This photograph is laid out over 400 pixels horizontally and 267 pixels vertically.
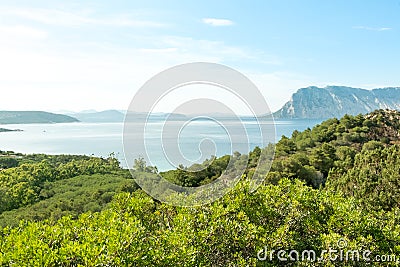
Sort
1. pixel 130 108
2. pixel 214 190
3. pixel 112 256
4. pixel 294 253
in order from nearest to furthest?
pixel 112 256
pixel 130 108
pixel 294 253
pixel 214 190

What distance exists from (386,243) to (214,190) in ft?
14.5

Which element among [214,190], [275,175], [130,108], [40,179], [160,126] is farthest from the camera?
[40,179]

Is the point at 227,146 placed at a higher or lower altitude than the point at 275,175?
higher

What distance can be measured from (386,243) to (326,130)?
168 ft

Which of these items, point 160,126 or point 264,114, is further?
point 160,126

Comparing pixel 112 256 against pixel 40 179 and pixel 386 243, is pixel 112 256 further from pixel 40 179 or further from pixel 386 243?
pixel 40 179

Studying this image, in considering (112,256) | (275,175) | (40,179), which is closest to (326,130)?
(275,175)

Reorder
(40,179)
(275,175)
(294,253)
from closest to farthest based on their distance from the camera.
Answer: (294,253)
(275,175)
(40,179)

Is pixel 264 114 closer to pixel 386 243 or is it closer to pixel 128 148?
pixel 128 148

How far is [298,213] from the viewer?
8945 mm

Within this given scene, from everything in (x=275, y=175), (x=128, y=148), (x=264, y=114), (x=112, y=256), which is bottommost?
(x=275, y=175)

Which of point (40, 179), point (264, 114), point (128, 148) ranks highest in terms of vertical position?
point (264, 114)

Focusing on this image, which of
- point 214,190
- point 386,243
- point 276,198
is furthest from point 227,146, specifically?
point 386,243

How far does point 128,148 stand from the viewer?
7.96m
